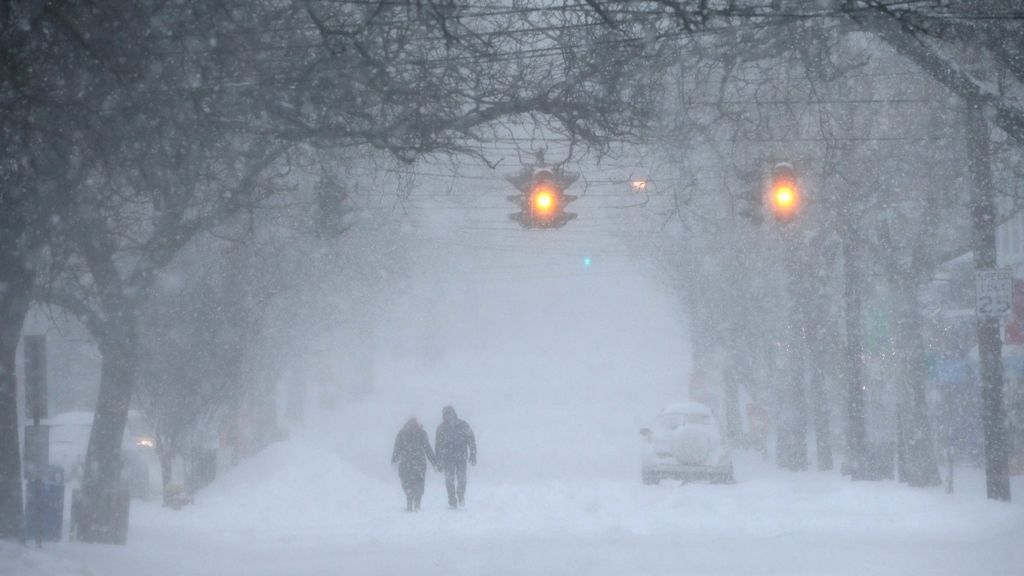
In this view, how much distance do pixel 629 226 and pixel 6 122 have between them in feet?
96.7

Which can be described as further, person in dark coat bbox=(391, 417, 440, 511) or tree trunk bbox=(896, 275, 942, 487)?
tree trunk bbox=(896, 275, 942, 487)

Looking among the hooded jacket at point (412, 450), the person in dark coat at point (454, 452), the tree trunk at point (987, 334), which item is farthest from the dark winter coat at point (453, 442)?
the tree trunk at point (987, 334)

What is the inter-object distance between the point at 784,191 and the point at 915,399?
26.7 ft

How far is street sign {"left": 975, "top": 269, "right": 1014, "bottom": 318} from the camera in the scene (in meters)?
16.0

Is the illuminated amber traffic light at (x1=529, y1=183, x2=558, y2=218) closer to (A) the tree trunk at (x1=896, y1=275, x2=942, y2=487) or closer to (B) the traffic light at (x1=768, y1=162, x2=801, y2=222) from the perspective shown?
(B) the traffic light at (x1=768, y1=162, x2=801, y2=222)

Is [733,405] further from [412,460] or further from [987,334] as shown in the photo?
[987,334]

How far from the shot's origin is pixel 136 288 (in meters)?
15.9

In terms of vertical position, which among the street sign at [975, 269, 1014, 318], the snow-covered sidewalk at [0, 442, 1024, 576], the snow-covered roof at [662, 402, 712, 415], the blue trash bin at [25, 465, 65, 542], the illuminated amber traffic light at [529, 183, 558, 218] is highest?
the illuminated amber traffic light at [529, 183, 558, 218]

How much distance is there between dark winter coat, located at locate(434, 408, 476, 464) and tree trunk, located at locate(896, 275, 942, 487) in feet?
25.6

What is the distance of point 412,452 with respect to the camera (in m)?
20.6

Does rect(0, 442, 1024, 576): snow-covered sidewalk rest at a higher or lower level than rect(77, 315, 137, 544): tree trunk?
lower

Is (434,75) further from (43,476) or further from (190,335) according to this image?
(190,335)

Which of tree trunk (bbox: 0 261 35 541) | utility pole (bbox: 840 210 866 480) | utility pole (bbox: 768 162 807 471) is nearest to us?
tree trunk (bbox: 0 261 35 541)

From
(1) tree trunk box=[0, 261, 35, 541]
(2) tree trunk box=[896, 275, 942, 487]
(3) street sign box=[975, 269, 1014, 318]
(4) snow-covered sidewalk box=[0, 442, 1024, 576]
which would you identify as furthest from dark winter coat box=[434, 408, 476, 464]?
(3) street sign box=[975, 269, 1014, 318]
